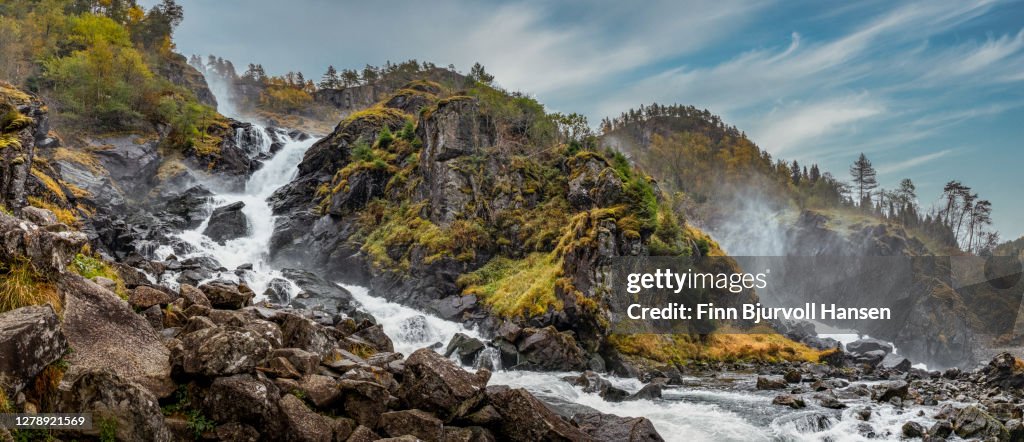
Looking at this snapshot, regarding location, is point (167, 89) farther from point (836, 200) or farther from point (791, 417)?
point (836, 200)

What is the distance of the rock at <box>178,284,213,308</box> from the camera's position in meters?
13.2

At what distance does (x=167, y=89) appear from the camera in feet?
206

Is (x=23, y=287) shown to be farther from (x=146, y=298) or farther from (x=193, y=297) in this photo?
(x=193, y=297)

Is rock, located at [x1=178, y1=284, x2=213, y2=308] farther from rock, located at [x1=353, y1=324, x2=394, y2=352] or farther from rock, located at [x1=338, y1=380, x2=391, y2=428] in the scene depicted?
rock, located at [x1=353, y1=324, x2=394, y2=352]

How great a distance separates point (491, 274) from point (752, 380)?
65.8 feet

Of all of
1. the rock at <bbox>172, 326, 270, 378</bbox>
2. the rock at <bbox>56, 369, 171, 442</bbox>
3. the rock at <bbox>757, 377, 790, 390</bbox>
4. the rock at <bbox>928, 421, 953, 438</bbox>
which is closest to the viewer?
the rock at <bbox>56, 369, 171, 442</bbox>

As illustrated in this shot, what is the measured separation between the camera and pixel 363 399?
10352mm

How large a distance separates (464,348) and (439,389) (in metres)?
18.4

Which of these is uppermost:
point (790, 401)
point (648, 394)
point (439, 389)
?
point (439, 389)

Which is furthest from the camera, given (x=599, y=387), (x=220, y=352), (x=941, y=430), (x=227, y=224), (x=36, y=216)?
(x=227, y=224)

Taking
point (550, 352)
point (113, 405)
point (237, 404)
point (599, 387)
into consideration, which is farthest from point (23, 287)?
point (550, 352)

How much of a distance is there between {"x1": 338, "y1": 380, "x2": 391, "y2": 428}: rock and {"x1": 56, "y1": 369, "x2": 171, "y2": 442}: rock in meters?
3.25

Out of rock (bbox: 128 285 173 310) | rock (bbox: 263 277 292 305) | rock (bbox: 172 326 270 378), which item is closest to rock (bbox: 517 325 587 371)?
rock (bbox: 263 277 292 305)

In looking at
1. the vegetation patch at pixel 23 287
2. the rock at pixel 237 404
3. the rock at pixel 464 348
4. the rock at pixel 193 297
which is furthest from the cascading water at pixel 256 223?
the rock at pixel 237 404
